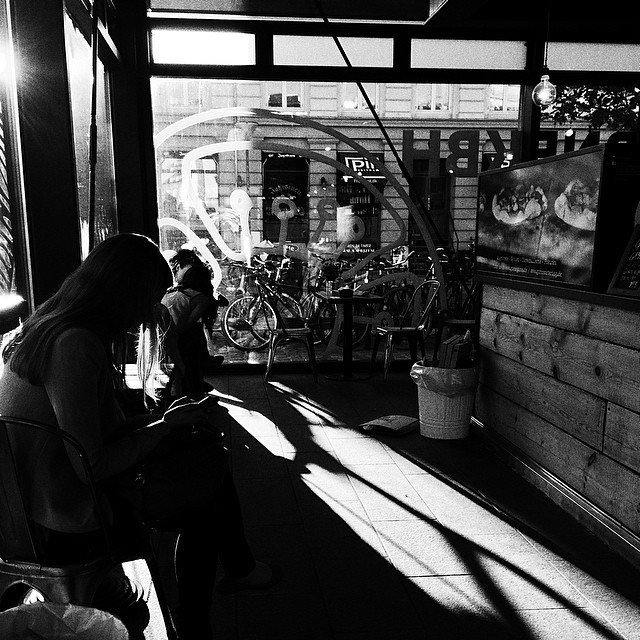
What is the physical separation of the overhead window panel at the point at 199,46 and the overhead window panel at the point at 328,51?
0.32 meters

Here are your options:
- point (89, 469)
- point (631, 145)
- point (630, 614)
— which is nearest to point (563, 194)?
point (631, 145)

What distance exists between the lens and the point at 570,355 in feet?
11.1

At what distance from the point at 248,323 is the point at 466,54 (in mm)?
3787

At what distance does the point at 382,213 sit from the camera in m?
6.94

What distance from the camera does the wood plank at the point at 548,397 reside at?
125 inches

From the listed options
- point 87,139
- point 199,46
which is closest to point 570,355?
point 87,139

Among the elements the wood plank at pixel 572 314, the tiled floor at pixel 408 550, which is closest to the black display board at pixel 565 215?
the wood plank at pixel 572 314

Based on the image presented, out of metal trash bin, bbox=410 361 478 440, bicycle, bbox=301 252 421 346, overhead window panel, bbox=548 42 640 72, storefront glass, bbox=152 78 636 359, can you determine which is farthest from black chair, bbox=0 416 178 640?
overhead window panel, bbox=548 42 640 72

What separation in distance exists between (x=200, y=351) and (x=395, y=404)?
181cm

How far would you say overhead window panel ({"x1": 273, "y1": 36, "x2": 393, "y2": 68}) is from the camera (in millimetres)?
6383

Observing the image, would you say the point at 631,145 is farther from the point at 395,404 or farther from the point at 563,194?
the point at 395,404

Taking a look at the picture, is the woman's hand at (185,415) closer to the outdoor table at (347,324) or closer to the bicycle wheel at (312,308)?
the outdoor table at (347,324)

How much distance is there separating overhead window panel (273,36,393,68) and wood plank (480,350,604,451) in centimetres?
364

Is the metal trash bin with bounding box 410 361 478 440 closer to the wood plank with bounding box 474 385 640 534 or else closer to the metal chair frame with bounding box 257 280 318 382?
the wood plank with bounding box 474 385 640 534
